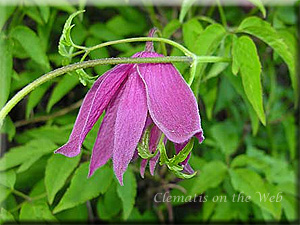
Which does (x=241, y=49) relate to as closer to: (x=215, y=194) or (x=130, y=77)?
(x=130, y=77)

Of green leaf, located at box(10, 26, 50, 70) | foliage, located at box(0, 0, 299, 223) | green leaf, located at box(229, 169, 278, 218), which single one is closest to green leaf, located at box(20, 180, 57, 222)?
foliage, located at box(0, 0, 299, 223)

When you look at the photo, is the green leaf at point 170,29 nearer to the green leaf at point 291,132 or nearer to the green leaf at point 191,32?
the green leaf at point 191,32

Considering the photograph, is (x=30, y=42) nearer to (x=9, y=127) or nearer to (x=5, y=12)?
(x=5, y=12)

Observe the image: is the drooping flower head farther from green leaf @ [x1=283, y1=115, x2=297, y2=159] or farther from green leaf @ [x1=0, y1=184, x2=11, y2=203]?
green leaf @ [x1=283, y1=115, x2=297, y2=159]

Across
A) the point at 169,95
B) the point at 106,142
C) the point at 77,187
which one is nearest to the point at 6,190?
the point at 77,187

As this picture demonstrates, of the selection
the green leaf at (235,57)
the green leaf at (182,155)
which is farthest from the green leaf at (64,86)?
the green leaf at (182,155)

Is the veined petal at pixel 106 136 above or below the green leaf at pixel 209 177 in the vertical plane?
above
